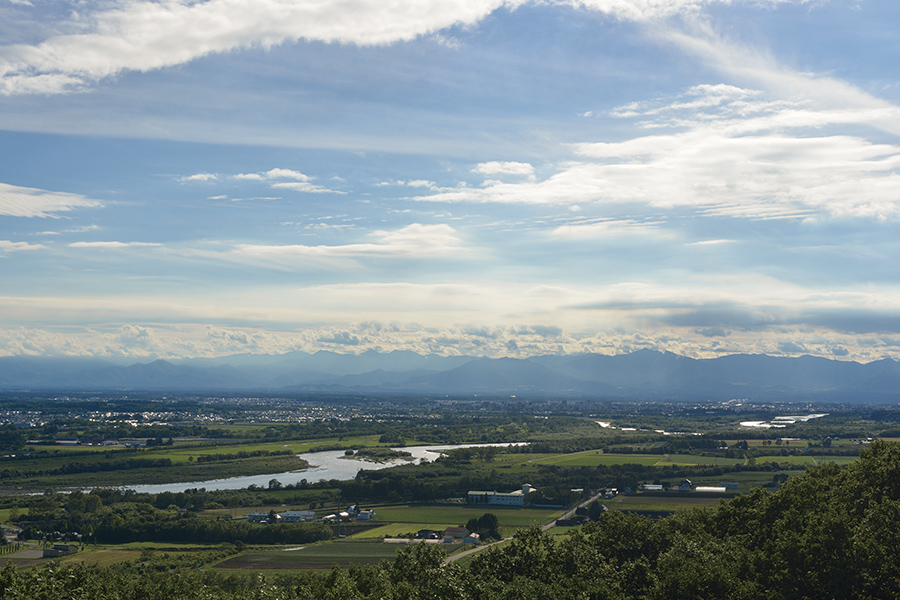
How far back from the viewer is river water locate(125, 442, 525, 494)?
9462 centimetres

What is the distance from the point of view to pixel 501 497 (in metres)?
80.0

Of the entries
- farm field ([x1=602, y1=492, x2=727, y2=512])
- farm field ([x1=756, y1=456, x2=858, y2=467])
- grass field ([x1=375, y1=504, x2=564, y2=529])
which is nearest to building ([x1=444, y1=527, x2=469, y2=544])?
grass field ([x1=375, y1=504, x2=564, y2=529])

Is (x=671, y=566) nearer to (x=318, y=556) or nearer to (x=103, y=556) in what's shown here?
(x=318, y=556)

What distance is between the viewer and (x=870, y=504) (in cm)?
3322

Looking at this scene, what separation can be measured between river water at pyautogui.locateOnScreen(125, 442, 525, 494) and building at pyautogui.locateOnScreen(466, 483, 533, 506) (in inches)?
948

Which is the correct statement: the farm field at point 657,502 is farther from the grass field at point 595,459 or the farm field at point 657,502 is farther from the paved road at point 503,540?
the grass field at point 595,459

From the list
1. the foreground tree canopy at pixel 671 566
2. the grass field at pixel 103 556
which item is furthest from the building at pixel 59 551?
the foreground tree canopy at pixel 671 566

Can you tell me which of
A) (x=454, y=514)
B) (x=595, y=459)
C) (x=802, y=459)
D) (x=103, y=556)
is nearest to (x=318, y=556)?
(x=103, y=556)

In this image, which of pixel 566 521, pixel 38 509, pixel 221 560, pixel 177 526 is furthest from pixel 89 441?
pixel 566 521

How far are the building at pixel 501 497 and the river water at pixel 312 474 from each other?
24.1 meters

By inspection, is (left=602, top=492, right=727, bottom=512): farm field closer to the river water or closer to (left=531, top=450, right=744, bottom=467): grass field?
(left=531, top=450, right=744, bottom=467): grass field

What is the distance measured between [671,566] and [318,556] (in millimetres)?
34448

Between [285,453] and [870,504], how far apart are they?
10953 cm

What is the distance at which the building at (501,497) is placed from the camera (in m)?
78.8
